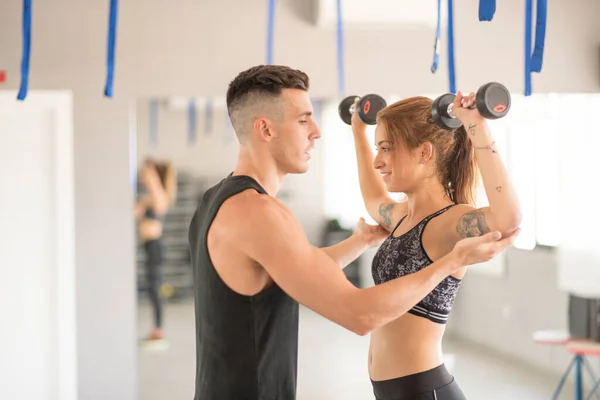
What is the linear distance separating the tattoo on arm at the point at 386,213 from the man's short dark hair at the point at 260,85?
0.58m

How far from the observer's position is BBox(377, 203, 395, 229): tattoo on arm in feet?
8.09

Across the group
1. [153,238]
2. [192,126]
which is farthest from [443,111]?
[192,126]

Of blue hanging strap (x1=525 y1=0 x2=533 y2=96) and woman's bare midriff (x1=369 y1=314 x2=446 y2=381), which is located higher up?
blue hanging strap (x1=525 y1=0 x2=533 y2=96)

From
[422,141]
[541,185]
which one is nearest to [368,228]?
[422,141]

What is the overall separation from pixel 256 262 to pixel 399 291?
0.36 m

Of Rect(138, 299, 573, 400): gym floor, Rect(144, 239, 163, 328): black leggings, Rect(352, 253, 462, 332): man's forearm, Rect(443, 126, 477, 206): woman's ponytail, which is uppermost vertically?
Rect(443, 126, 477, 206): woman's ponytail

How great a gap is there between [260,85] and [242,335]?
2.14ft

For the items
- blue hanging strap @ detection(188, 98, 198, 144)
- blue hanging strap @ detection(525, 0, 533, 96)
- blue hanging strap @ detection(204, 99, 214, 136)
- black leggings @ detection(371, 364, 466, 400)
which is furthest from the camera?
blue hanging strap @ detection(204, 99, 214, 136)

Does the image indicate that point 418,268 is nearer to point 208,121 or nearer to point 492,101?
point 492,101

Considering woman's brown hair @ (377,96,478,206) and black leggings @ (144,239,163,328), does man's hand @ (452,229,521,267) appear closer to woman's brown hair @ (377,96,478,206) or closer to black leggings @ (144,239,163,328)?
woman's brown hair @ (377,96,478,206)

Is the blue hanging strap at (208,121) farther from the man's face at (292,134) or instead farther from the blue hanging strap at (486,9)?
the man's face at (292,134)

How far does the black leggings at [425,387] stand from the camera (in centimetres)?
213

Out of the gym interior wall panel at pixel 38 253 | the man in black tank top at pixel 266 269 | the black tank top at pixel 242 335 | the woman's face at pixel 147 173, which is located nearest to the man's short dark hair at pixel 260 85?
the man in black tank top at pixel 266 269

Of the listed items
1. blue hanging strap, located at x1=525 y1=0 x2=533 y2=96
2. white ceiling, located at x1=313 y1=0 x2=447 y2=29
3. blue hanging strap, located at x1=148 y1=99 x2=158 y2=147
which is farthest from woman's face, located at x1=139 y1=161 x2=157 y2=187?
blue hanging strap, located at x1=525 y1=0 x2=533 y2=96
